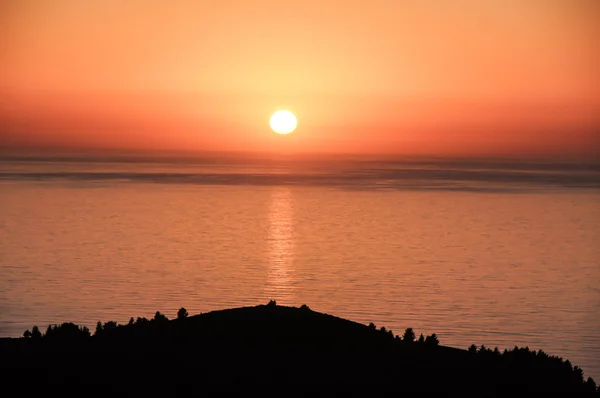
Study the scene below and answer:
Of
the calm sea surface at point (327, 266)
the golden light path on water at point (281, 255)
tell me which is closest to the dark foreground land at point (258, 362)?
the calm sea surface at point (327, 266)

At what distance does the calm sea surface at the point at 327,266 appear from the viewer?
35312 millimetres

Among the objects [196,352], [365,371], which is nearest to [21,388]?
[196,352]

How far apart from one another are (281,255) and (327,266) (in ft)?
18.5

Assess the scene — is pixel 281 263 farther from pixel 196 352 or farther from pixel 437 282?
pixel 196 352

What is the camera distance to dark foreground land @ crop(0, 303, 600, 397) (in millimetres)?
16812

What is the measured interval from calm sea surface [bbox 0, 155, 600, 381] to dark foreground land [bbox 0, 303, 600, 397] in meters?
10.5

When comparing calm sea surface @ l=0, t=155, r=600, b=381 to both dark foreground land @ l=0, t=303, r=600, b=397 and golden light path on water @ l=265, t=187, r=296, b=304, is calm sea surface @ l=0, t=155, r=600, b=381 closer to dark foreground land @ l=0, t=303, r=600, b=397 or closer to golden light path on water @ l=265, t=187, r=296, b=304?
golden light path on water @ l=265, t=187, r=296, b=304

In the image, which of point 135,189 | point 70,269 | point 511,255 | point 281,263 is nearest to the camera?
point 70,269

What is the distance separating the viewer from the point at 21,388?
54.9 ft

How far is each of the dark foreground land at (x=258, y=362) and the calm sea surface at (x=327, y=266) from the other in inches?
412

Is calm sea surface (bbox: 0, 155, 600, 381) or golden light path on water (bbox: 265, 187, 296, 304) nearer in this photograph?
calm sea surface (bbox: 0, 155, 600, 381)

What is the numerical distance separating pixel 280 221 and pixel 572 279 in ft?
117

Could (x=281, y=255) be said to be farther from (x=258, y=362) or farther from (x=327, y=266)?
(x=258, y=362)

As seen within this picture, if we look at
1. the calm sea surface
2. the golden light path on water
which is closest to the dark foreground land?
the calm sea surface
